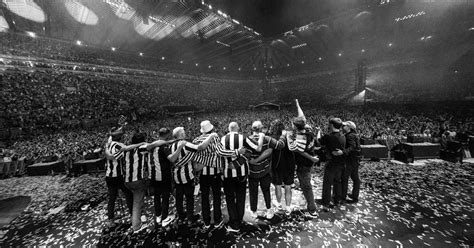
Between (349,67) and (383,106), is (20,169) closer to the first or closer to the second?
(383,106)

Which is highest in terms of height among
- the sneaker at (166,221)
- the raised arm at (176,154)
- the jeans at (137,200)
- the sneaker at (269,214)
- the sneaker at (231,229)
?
the raised arm at (176,154)

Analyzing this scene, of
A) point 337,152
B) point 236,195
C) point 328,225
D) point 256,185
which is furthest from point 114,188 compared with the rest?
point 337,152

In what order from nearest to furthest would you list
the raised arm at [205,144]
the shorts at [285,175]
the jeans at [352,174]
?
the raised arm at [205,144]
the shorts at [285,175]
the jeans at [352,174]

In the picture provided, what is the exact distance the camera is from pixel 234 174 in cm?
290

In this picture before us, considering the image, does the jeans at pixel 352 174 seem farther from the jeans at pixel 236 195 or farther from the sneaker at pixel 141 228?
the sneaker at pixel 141 228

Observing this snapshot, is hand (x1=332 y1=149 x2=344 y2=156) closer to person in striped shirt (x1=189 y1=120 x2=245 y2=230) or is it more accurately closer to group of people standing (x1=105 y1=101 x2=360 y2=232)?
group of people standing (x1=105 y1=101 x2=360 y2=232)

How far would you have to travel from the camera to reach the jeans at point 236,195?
2967 millimetres

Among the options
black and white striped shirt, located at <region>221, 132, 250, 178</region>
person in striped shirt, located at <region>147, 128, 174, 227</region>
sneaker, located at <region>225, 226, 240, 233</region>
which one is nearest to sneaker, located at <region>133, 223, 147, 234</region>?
person in striped shirt, located at <region>147, 128, 174, 227</region>

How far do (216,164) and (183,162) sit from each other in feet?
1.82

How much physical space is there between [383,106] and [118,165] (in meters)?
28.2

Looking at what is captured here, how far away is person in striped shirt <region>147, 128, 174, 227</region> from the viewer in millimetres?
3021

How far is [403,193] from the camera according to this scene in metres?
4.37

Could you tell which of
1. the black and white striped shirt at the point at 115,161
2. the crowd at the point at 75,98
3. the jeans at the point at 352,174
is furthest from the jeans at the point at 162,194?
the crowd at the point at 75,98

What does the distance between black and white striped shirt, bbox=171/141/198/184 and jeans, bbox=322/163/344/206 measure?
2757mm
